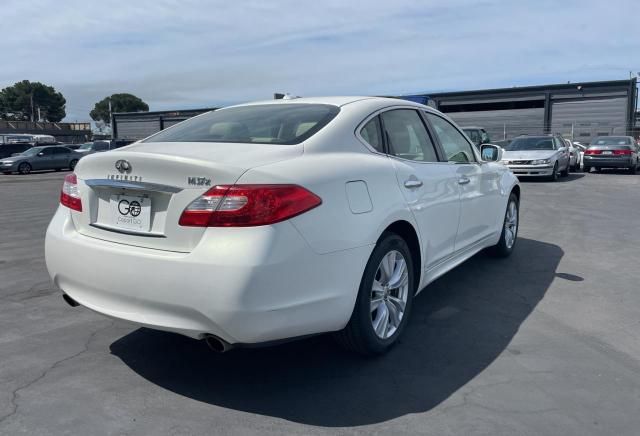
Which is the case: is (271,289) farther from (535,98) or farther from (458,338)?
(535,98)

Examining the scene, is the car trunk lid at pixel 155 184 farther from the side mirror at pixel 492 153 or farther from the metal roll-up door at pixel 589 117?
the metal roll-up door at pixel 589 117

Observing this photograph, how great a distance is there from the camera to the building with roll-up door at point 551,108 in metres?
36.8

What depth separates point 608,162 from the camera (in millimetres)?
20234

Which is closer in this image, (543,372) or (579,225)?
(543,372)

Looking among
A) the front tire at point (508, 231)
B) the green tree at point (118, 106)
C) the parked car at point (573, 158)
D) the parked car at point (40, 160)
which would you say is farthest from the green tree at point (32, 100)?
the front tire at point (508, 231)

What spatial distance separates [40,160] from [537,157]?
23.8m

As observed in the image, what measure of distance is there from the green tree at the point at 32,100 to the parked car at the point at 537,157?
367ft

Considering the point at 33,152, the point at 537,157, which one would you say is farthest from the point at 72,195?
the point at 33,152

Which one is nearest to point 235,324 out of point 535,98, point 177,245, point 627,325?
point 177,245

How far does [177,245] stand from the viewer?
285cm

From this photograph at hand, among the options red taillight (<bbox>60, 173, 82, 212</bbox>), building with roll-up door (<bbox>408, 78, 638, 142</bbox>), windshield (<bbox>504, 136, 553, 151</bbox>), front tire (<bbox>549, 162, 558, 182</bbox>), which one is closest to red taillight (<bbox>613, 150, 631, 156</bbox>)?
windshield (<bbox>504, 136, 553, 151</bbox>)

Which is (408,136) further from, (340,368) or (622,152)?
(622,152)

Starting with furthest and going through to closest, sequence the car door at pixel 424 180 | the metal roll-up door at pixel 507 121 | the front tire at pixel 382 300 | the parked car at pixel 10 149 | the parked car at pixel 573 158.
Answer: the metal roll-up door at pixel 507 121, the parked car at pixel 10 149, the parked car at pixel 573 158, the car door at pixel 424 180, the front tire at pixel 382 300

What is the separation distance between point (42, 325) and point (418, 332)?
2772 mm
